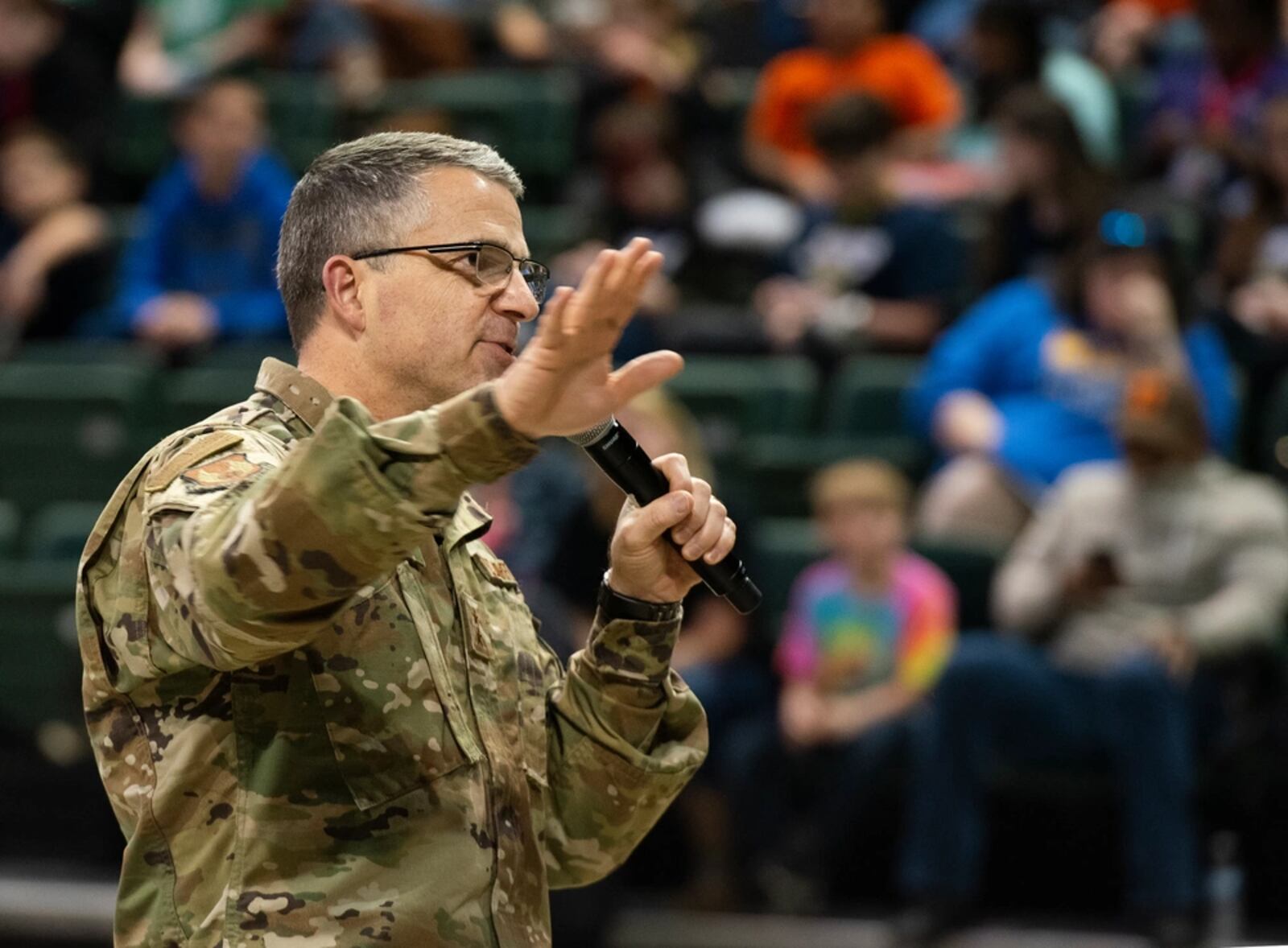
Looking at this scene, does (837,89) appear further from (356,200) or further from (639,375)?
(639,375)

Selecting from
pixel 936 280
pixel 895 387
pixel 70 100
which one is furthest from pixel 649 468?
pixel 70 100

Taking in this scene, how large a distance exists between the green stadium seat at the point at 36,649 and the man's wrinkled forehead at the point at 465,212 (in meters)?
3.63

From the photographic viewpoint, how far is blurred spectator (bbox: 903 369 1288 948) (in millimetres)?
4527

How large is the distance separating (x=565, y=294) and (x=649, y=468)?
1.48 ft

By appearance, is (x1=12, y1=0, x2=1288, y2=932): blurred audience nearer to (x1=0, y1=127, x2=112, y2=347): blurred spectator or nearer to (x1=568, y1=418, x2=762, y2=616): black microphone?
A: (x1=0, y1=127, x2=112, y2=347): blurred spectator

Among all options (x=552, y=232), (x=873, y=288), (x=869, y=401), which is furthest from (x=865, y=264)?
Result: (x=552, y=232)

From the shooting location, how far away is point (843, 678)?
4.96m

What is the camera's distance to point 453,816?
2.05 metres

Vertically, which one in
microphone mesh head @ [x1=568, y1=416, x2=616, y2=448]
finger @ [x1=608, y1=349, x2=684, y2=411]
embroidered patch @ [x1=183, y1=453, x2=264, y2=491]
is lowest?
microphone mesh head @ [x1=568, y1=416, x2=616, y2=448]

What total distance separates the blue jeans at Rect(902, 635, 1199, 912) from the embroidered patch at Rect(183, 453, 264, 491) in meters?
2.91

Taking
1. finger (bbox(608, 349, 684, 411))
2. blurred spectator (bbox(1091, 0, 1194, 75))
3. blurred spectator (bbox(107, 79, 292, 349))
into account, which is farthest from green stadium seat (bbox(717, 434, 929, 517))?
finger (bbox(608, 349, 684, 411))

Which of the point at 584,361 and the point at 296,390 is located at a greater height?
the point at 584,361

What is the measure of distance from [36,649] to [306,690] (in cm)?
384

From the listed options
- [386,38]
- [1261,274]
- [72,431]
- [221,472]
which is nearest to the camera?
[221,472]
